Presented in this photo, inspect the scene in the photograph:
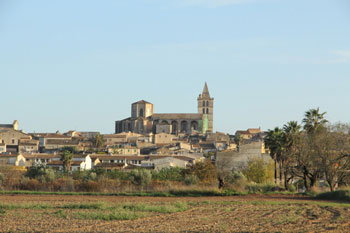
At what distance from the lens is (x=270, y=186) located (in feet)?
141

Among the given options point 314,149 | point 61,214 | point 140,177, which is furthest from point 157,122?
point 61,214

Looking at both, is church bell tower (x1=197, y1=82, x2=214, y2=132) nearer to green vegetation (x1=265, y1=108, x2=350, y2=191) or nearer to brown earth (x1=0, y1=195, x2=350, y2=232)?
green vegetation (x1=265, y1=108, x2=350, y2=191)

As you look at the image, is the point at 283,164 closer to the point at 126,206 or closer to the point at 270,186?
the point at 270,186

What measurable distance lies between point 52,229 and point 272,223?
805cm

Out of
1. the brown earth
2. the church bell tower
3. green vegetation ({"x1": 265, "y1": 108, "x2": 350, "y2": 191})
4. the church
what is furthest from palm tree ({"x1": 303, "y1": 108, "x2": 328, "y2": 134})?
the church bell tower

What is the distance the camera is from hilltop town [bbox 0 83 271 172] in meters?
75.9

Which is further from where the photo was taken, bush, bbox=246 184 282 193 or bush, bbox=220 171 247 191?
bush, bbox=220 171 247 191

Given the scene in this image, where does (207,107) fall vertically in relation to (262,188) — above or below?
above

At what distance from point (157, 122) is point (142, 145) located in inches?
1962

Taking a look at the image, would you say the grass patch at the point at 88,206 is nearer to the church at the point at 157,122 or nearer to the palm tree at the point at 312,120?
the palm tree at the point at 312,120

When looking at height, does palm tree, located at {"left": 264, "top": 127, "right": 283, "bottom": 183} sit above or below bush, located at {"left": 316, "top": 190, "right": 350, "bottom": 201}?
above

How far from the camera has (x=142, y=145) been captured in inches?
4862

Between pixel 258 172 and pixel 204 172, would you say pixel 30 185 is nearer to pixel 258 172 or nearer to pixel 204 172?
pixel 204 172

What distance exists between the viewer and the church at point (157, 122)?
6708 inches
